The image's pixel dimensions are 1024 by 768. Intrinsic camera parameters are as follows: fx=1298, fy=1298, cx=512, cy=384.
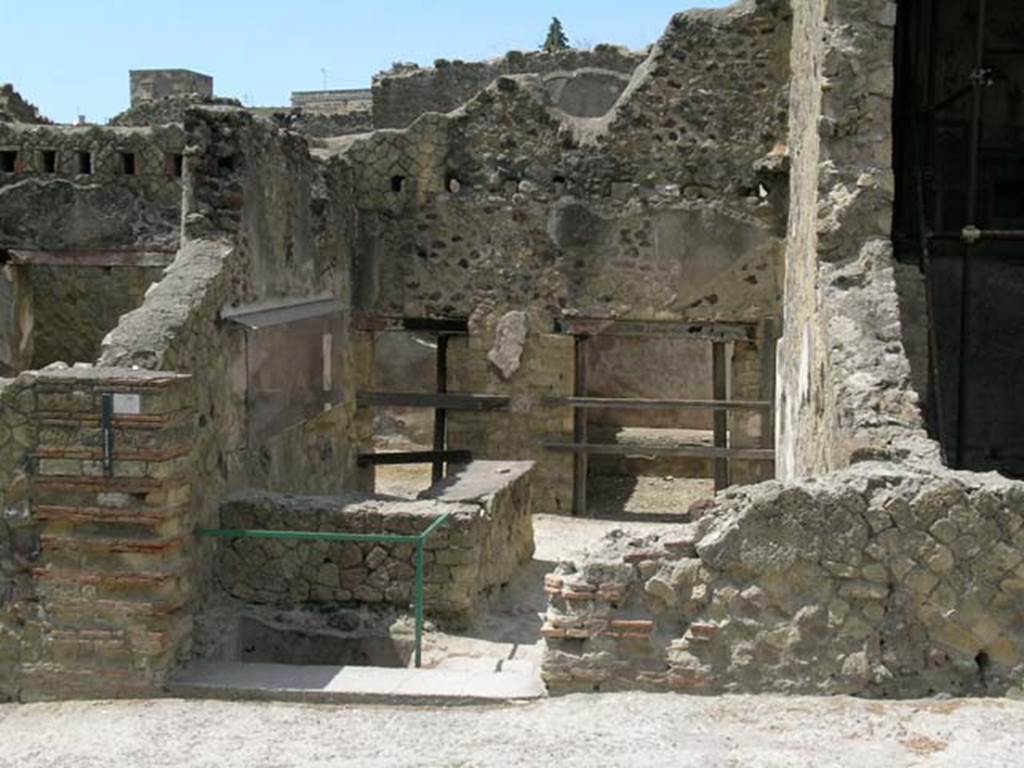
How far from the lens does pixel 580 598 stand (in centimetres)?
589

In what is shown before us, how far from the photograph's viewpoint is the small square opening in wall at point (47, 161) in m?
13.7

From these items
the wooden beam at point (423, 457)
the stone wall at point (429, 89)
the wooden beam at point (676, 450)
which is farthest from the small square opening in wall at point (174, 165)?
the stone wall at point (429, 89)

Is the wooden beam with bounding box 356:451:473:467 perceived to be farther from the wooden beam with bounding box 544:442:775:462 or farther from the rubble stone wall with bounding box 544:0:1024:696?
the rubble stone wall with bounding box 544:0:1024:696

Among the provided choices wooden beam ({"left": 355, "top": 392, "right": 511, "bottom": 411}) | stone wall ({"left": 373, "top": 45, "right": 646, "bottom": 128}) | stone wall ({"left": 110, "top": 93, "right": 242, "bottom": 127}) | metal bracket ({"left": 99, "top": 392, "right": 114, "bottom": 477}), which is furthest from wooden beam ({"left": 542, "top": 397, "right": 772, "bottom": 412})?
stone wall ({"left": 110, "top": 93, "right": 242, "bottom": 127})

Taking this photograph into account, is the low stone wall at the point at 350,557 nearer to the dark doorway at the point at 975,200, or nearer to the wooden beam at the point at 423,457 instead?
the dark doorway at the point at 975,200

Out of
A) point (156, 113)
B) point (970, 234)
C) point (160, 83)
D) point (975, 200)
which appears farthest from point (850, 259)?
point (160, 83)

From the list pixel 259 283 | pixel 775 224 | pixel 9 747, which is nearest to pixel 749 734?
pixel 9 747

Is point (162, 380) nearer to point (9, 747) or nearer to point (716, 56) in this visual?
point (9, 747)

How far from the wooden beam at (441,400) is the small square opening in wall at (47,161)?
4.10 metres

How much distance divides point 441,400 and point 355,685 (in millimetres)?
6967

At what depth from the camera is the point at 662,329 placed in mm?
13086

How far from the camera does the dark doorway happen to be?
9.90m

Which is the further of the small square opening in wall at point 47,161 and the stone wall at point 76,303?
the stone wall at point 76,303

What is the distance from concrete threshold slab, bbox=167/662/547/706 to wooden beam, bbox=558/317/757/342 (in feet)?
22.0
